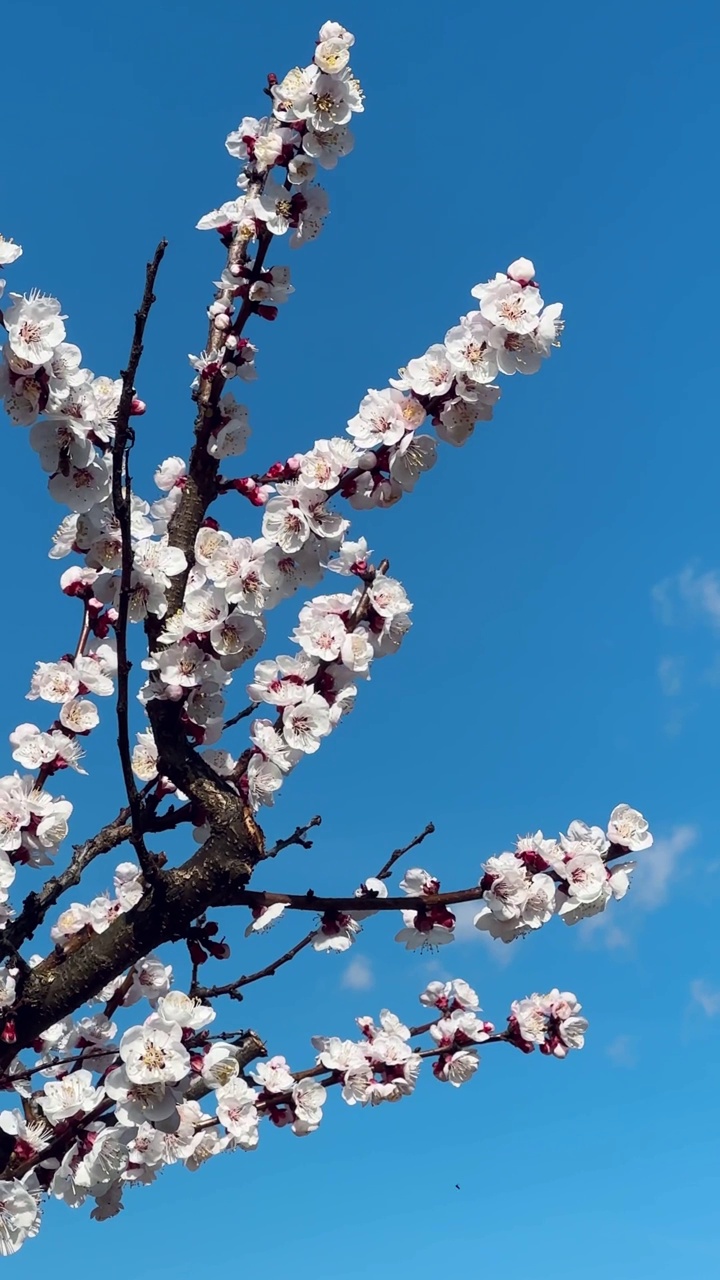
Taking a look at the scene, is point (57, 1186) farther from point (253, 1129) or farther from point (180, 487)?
point (180, 487)

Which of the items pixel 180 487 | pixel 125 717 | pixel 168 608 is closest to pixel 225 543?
pixel 168 608

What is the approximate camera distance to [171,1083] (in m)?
3.02

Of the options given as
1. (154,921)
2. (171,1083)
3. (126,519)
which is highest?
(126,519)

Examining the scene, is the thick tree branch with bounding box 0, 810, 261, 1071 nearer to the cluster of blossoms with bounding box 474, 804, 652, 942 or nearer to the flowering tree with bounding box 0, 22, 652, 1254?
the flowering tree with bounding box 0, 22, 652, 1254

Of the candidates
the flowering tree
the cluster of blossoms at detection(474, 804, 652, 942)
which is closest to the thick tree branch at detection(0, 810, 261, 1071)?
the flowering tree

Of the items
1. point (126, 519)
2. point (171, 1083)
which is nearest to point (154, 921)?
point (171, 1083)

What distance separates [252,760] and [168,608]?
672 mm

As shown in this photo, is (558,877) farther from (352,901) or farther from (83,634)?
(83,634)

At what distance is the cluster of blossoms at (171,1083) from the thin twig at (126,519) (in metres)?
0.58

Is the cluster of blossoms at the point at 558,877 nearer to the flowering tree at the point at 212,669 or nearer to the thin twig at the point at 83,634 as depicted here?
the flowering tree at the point at 212,669

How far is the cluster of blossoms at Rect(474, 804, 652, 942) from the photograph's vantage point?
3529mm

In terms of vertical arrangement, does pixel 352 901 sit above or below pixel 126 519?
below

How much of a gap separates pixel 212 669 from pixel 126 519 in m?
0.77

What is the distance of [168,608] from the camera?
12.4ft
